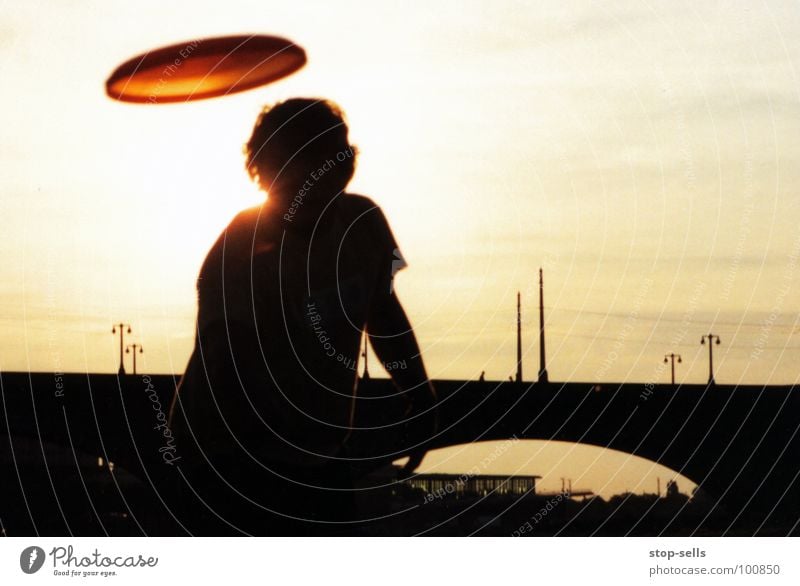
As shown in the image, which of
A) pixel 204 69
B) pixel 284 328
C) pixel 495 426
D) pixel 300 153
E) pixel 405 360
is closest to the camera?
pixel 405 360

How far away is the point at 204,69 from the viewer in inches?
203

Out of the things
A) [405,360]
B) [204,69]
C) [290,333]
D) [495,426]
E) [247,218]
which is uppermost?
[204,69]

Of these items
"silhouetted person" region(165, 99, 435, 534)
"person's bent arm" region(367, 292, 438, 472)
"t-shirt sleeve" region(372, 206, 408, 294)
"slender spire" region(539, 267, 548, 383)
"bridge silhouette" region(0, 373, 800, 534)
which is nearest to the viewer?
"person's bent arm" region(367, 292, 438, 472)

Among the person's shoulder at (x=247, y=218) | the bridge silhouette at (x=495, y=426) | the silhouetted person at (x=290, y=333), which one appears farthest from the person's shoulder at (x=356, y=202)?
the bridge silhouette at (x=495, y=426)

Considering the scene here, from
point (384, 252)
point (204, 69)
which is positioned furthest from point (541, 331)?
point (204, 69)

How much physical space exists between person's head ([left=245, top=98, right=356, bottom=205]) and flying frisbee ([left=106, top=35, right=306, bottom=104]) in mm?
633

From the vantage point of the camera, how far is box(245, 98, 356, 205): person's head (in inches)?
172

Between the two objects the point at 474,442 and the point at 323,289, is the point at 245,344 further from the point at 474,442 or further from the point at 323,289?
the point at 474,442

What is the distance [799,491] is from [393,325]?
3390 mm

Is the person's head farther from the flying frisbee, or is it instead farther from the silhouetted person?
the flying frisbee

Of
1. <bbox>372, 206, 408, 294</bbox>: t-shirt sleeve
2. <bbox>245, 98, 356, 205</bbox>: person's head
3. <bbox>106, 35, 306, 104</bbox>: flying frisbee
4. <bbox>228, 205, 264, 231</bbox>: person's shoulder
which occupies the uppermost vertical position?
<bbox>106, 35, 306, 104</bbox>: flying frisbee

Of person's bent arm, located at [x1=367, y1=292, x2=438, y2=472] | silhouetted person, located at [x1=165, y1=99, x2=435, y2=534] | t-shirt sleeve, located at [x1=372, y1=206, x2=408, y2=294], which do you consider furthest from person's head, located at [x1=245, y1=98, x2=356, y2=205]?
person's bent arm, located at [x1=367, y1=292, x2=438, y2=472]

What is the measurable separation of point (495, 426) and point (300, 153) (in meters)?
2.83

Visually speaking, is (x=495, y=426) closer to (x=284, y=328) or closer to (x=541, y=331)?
(x=541, y=331)
